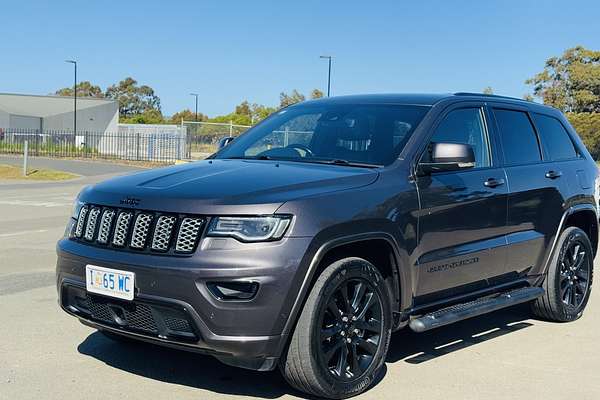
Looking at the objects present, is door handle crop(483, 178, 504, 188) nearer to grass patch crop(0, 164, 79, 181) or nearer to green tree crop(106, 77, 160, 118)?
grass patch crop(0, 164, 79, 181)

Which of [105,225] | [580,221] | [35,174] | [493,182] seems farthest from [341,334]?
[35,174]

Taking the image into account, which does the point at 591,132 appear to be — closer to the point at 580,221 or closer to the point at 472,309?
the point at 580,221

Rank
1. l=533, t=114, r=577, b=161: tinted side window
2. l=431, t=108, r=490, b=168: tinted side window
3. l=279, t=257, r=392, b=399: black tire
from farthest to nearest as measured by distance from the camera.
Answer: l=533, t=114, r=577, b=161: tinted side window, l=431, t=108, r=490, b=168: tinted side window, l=279, t=257, r=392, b=399: black tire

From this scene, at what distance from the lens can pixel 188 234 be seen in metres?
3.86

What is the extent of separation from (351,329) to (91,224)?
1647mm

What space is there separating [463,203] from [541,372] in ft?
4.19

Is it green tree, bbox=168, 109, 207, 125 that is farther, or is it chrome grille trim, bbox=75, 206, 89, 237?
green tree, bbox=168, 109, 207, 125

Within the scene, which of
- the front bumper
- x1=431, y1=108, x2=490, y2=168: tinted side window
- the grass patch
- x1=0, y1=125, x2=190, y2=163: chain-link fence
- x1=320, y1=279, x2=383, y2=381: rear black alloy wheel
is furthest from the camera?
x1=0, y1=125, x2=190, y2=163: chain-link fence

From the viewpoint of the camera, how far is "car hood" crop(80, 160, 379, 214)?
12.7 feet

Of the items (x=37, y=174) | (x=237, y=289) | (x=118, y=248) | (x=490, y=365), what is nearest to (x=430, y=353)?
(x=490, y=365)

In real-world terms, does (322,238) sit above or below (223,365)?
above

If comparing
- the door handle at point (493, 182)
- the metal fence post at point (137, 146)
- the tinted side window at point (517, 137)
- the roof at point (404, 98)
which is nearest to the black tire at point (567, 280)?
the tinted side window at point (517, 137)

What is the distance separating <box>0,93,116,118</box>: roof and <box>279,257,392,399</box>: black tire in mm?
74466

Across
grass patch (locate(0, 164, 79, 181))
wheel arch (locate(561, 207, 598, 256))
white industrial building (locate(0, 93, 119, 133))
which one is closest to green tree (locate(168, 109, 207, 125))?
white industrial building (locate(0, 93, 119, 133))
